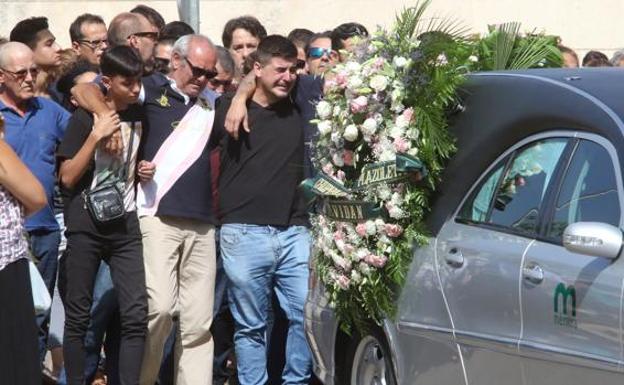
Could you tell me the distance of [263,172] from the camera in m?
8.23

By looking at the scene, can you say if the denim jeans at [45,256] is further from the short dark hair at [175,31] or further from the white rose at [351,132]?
the white rose at [351,132]

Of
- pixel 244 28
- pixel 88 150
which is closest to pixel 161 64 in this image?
pixel 244 28

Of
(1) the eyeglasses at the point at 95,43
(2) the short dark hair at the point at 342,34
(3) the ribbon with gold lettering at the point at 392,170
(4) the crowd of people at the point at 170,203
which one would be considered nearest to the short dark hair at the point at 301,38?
(2) the short dark hair at the point at 342,34

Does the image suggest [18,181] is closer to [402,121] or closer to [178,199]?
[402,121]

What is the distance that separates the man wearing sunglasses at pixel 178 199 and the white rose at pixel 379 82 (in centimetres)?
144

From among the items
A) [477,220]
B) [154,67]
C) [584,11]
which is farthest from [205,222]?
[584,11]

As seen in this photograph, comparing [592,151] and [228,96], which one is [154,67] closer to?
[228,96]

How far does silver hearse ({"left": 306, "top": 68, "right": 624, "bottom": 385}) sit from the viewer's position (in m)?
5.37

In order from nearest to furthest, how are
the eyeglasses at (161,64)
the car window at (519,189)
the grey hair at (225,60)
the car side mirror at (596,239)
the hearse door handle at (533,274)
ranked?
the car side mirror at (596,239) < the hearse door handle at (533,274) < the car window at (519,189) < the eyeglasses at (161,64) < the grey hair at (225,60)

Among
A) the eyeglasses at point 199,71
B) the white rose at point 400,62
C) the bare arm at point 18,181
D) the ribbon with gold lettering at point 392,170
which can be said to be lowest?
the bare arm at point 18,181

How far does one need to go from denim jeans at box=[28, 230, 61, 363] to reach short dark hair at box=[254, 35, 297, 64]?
169cm

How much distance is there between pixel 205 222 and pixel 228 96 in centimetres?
80

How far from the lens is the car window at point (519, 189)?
5.97 meters

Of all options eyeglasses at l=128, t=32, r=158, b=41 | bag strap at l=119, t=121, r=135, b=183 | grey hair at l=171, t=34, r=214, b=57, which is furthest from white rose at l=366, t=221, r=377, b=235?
eyeglasses at l=128, t=32, r=158, b=41
